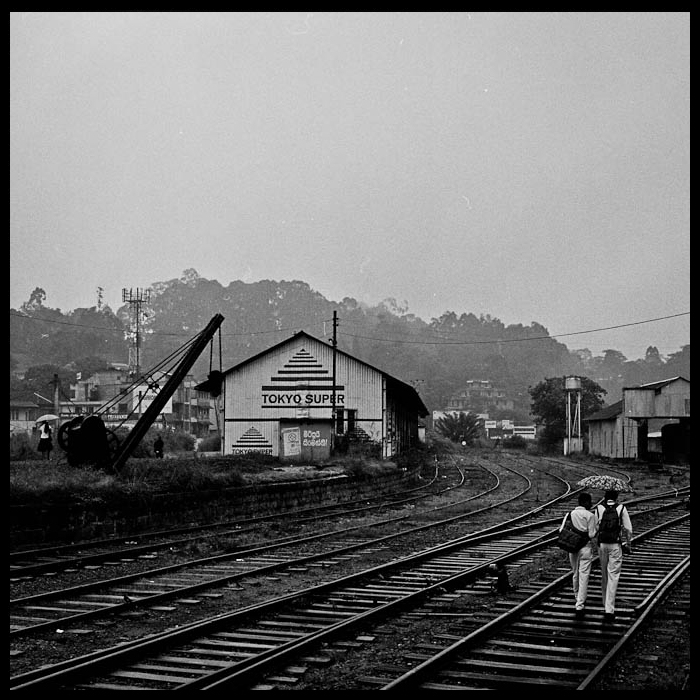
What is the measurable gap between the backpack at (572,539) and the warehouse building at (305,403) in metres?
28.1

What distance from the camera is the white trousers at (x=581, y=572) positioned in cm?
920

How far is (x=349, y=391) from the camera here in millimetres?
38500

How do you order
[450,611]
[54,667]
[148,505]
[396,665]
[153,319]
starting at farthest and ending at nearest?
1. [153,319]
2. [148,505]
3. [450,611]
4. [396,665]
5. [54,667]

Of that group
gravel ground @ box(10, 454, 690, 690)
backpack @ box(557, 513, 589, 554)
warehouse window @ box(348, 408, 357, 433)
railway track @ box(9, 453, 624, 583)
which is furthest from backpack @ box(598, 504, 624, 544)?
warehouse window @ box(348, 408, 357, 433)

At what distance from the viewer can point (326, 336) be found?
398 feet

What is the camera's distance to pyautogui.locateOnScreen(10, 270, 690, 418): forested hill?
12044 cm

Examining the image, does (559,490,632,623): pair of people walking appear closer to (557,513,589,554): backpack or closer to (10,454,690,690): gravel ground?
(557,513,589,554): backpack

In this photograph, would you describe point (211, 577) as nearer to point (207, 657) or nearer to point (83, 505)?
point (207, 657)

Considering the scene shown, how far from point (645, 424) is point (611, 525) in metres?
39.2

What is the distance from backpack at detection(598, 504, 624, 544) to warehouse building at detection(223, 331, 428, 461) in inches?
1110

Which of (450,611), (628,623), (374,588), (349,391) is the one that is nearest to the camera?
(628,623)

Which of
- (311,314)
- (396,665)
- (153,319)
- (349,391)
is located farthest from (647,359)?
(396,665)

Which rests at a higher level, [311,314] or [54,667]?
[311,314]

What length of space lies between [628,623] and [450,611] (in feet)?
6.78
